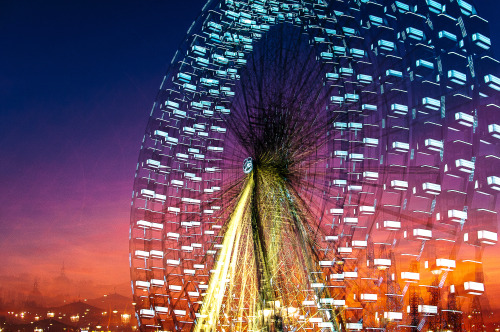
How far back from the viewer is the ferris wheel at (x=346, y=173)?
17.6 metres

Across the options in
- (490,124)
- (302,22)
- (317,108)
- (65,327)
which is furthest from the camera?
(65,327)

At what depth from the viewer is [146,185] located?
26.7 meters

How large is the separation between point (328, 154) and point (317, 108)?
1792 millimetres

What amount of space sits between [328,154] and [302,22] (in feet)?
18.6

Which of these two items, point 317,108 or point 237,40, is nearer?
point 317,108

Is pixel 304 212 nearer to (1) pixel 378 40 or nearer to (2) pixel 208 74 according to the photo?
(1) pixel 378 40

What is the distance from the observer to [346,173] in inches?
800

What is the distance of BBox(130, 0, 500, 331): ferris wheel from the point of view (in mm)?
17625

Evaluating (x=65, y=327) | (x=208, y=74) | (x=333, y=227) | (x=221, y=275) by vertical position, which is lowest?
(x=65, y=327)

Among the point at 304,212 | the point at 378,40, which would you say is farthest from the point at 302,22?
the point at 304,212

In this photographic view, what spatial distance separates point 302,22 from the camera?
75.0 feet

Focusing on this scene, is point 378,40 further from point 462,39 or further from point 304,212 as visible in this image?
point 304,212

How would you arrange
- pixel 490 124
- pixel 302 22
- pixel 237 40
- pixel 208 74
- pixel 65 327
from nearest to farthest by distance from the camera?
pixel 490 124 → pixel 302 22 → pixel 237 40 → pixel 208 74 → pixel 65 327

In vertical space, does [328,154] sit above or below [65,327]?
above
